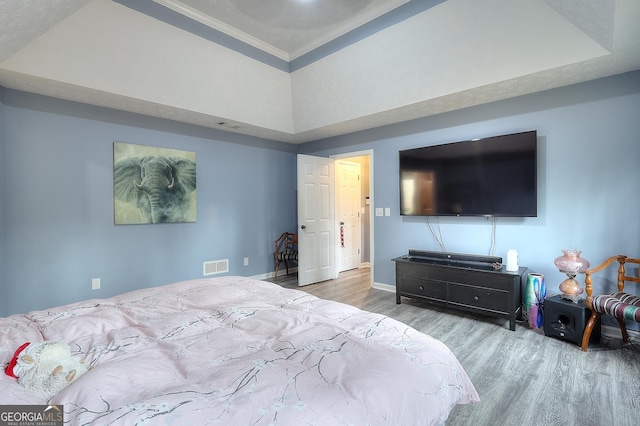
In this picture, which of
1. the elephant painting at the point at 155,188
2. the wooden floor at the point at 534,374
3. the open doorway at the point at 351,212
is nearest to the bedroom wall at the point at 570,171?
the wooden floor at the point at 534,374

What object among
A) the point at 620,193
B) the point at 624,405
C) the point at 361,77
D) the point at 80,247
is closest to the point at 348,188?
the point at 361,77

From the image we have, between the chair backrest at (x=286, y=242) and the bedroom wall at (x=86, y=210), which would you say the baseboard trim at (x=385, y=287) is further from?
the bedroom wall at (x=86, y=210)

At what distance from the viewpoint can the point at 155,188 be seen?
12.3 feet

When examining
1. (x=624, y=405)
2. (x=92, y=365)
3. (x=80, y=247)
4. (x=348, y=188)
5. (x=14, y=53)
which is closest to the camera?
(x=92, y=365)

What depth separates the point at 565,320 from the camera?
2.58 meters

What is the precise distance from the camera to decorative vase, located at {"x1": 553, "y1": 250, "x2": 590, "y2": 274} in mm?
2564

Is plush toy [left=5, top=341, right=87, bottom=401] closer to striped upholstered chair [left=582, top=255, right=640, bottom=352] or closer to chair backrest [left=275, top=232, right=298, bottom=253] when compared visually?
striped upholstered chair [left=582, top=255, right=640, bottom=352]

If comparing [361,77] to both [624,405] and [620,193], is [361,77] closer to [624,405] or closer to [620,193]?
[620,193]

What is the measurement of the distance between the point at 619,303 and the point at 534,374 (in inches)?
35.1

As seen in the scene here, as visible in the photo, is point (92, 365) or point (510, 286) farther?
point (510, 286)

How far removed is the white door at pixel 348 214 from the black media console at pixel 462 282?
201 cm

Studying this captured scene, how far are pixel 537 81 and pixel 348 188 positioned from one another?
3.53 meters

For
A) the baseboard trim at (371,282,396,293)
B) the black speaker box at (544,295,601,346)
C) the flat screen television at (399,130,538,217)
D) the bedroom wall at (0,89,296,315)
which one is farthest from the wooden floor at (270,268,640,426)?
the bedroom wall at (0,89,296,315)

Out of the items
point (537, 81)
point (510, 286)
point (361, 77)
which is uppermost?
point (361, 77)
